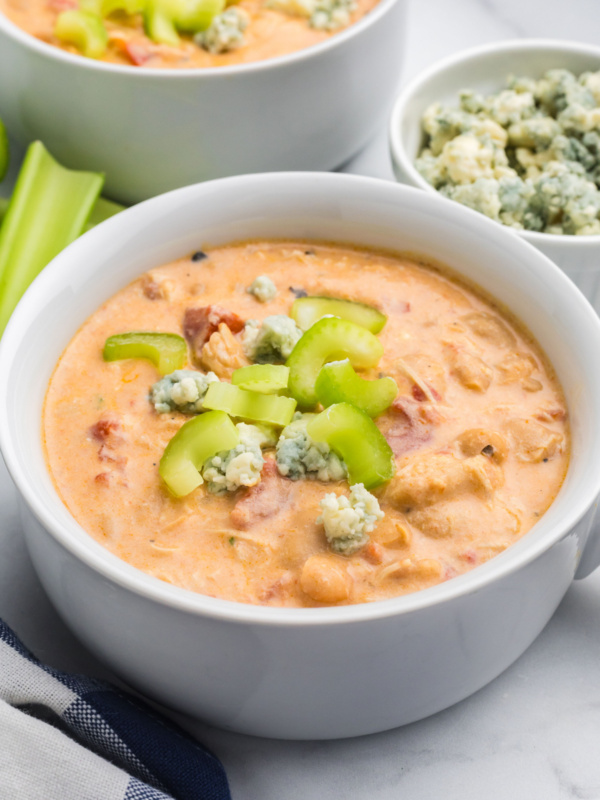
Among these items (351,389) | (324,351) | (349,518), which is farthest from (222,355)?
(349,518)

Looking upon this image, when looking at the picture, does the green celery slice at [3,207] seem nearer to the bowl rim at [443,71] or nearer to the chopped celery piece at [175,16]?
the chopped celery piece at [175,16]

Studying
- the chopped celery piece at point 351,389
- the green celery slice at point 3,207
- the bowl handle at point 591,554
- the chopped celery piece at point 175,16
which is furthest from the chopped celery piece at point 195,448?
the chopped celery piece at point 175,16

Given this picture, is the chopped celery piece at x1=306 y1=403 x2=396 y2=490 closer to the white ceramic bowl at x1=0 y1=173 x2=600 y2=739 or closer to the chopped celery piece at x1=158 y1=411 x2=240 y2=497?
the chopped celery piece at x1=158 y1=411 x2=240 y2=497

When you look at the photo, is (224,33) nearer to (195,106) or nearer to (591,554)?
(195,106)

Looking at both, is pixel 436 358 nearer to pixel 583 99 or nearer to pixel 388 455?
pixel 388 455

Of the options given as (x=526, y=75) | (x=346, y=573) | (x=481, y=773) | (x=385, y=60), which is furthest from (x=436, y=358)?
(x=526, y=75)

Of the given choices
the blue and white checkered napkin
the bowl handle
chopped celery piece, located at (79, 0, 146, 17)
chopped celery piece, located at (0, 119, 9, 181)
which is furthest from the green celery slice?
the bowl handle
